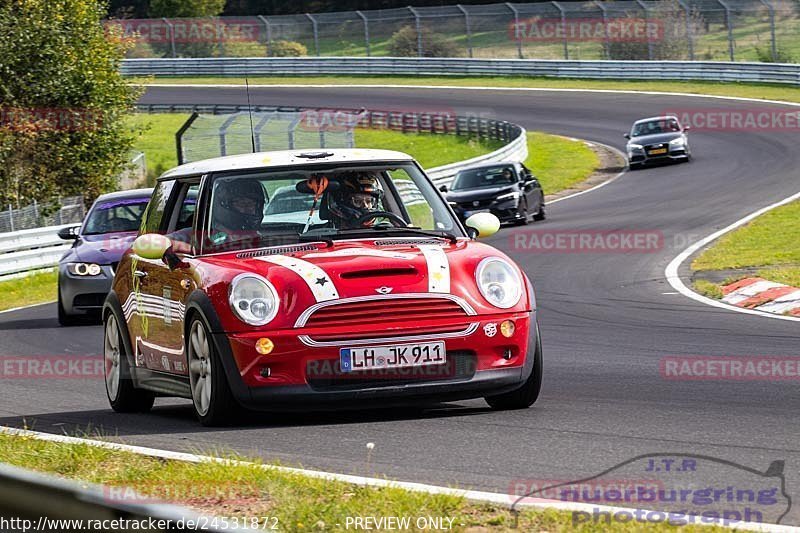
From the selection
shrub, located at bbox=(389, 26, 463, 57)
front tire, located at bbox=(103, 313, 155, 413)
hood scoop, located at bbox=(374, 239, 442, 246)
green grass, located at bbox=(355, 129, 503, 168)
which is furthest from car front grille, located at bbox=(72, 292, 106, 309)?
shrub, located at bbox=(389, 26, 463, 57)

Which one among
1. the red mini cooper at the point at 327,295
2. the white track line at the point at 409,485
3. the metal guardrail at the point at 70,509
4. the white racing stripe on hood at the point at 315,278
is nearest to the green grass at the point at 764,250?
the red mini cooper at the point at 327,295

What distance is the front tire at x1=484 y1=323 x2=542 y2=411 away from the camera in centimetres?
794

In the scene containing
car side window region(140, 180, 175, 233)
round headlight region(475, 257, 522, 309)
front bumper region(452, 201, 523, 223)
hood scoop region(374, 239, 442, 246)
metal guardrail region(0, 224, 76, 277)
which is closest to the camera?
round headlight region(475, 257, 522, 309)

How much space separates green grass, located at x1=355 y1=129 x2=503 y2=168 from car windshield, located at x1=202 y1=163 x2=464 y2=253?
34.5m

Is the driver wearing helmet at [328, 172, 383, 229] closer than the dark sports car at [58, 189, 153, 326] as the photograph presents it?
Yes

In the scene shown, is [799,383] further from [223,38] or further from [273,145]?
[223,38]

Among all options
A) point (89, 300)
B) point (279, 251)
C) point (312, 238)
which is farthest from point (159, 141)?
point (279, 251)

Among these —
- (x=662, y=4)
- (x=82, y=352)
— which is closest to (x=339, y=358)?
(x=82, y=352)

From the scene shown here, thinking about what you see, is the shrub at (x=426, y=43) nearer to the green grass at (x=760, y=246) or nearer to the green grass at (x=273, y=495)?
the green grass at (x=760, y=246)

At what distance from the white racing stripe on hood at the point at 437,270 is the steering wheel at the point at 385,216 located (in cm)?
61

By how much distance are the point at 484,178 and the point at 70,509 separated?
1030 inches

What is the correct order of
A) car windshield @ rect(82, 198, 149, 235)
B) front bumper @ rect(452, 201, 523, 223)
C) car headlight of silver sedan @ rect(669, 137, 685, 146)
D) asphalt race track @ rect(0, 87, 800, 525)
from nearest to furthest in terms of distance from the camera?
asphalt race track @ rect(0, 87, 800, 525), car windshield @ rect(82, 198, 149, 235), front bumper @ rect(452, 201, 523, 223), car headlight of silver sedan @ rect(669, 137, 685, 146)

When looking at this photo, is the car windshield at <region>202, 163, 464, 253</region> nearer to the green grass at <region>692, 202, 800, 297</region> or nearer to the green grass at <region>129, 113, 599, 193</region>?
the green grass at <region>692, 202, 800, 297</region>

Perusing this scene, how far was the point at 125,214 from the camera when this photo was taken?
57.3 ft
